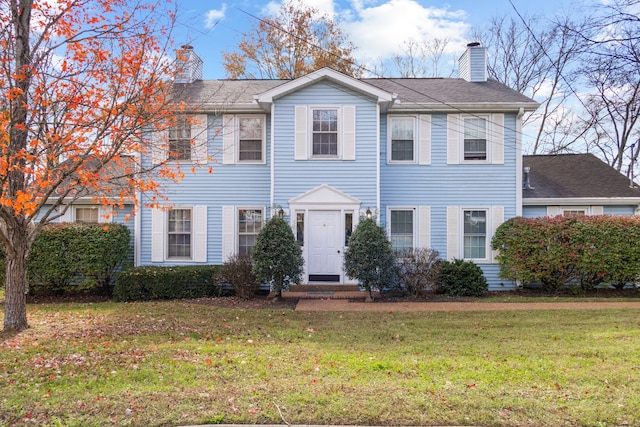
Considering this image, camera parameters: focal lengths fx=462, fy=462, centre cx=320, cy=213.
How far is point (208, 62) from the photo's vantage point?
1630 centimetres

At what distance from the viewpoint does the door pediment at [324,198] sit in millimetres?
12500

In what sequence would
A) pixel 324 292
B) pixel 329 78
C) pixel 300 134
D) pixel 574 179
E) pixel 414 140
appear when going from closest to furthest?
pixel 324 292 < pixel 329 78 < pixel 300 134 < pixel 414 140 < pixel 574 179

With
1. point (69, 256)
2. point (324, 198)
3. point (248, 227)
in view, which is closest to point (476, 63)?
point (324, 198)

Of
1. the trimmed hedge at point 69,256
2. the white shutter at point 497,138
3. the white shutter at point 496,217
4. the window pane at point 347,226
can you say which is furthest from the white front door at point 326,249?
the trimmed hedge at point 69,256

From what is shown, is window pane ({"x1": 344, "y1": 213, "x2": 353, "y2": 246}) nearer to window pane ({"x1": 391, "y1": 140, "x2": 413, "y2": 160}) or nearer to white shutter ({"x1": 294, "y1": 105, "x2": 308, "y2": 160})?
white shutter ({"x1": 294, "y1": 105, "x2": 308, "y2": 160})

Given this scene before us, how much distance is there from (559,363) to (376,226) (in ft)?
19.7

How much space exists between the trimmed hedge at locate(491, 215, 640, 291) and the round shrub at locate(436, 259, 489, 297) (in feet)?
3.58

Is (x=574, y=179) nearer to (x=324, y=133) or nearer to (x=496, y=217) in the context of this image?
(x=496, y=217)

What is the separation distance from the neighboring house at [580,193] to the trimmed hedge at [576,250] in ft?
4.41

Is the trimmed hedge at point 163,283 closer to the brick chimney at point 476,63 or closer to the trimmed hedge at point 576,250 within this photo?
the trimmed hedge at point 576,250

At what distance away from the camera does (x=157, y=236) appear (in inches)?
521

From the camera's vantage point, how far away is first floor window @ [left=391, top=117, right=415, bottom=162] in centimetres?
1349

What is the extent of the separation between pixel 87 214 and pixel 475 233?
451 inches

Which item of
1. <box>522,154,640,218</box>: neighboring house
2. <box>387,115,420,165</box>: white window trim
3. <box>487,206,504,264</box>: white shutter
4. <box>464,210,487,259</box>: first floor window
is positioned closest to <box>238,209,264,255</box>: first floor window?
<box>387,115,420,165</box>: white window trim
